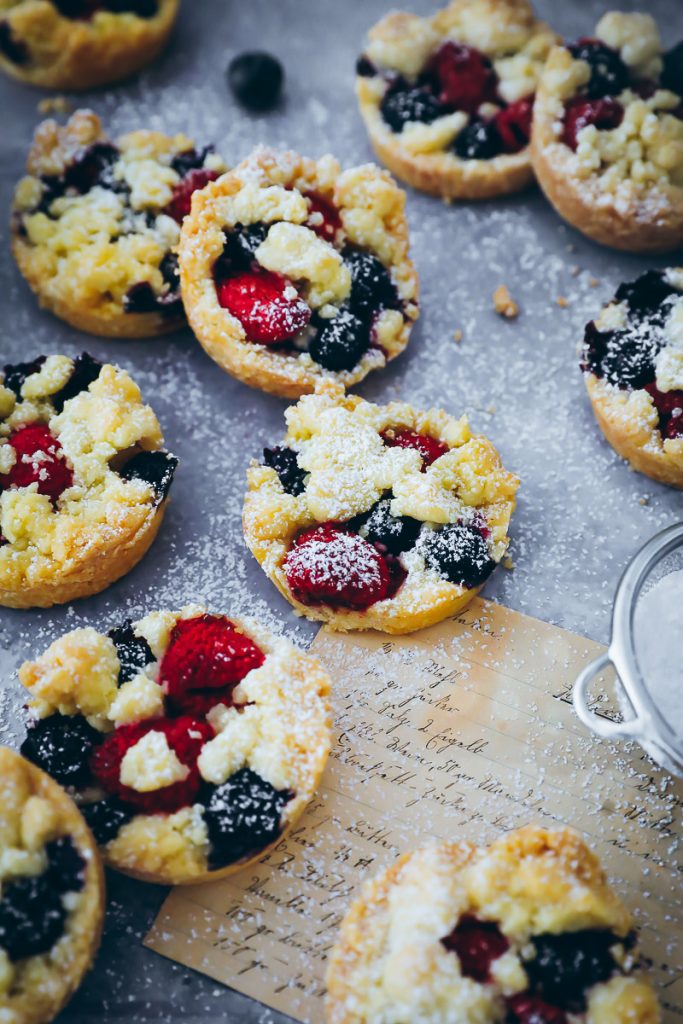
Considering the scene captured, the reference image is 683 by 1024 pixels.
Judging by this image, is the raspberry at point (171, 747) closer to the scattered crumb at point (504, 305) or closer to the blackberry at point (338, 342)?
the blackberry at point (338, 342)

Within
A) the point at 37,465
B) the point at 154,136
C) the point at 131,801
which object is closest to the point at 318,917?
the point at 131,801

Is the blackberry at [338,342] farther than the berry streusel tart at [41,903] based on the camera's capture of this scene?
Yes

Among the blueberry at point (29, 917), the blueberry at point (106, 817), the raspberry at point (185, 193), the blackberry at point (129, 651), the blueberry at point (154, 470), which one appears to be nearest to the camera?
the blueberry at point (29, 917)

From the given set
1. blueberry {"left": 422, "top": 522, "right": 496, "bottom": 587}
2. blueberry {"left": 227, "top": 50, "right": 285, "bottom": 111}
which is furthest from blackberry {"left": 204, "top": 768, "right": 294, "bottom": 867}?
blueberry {"left": 227, "top": 50, "right": 285, "bottom": 111}

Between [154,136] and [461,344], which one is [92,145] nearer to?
[154,136]

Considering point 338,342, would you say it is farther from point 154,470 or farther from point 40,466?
point 40,466

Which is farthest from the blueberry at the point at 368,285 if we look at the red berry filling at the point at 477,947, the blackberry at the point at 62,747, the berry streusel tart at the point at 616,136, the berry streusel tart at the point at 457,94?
the red berry filling at the point at 477,947

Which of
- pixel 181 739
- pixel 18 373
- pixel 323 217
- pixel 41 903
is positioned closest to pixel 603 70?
pixel 323 217
